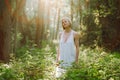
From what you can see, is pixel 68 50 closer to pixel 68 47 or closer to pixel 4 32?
pixel 68 47

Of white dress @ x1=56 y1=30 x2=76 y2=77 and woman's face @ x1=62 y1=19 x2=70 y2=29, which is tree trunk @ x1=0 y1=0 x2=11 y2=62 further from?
woman's face @ x1=62 y1=19 x2=70 y2=29

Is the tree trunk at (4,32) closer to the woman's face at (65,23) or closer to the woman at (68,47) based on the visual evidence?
the woman at (68,47)

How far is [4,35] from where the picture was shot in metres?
12.9

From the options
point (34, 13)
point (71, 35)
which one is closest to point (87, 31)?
point (34, 13)

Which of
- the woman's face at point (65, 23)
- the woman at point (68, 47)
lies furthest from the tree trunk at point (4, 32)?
the woman's face at point (65, 23)

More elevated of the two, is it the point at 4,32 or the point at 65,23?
the point at 65,23

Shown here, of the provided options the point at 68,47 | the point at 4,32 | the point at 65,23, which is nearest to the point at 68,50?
the point at 68,47

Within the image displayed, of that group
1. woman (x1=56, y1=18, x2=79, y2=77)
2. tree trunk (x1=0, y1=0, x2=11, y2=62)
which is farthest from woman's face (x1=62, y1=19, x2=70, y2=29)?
tree trunk (x1=0, y1=0, x2=11, y2=62)

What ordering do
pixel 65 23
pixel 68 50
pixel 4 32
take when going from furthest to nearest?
pixel 4 32 < pixel 68 50 < pixel 65 23

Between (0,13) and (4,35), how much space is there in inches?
34.2

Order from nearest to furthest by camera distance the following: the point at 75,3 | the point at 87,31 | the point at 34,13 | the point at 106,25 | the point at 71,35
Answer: the point at 71,35
the point at 106,25
the point at 87,31
the point at 34,13
the point at 75,3

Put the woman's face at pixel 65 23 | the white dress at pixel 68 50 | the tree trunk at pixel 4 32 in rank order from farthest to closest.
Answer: the tree trunk at pixel 4 32, the white dress at pixel 68 50, the woman's face at pixel 65 23

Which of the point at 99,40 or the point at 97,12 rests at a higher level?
the point at 97,12

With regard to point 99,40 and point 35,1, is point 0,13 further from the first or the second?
point 35,1
